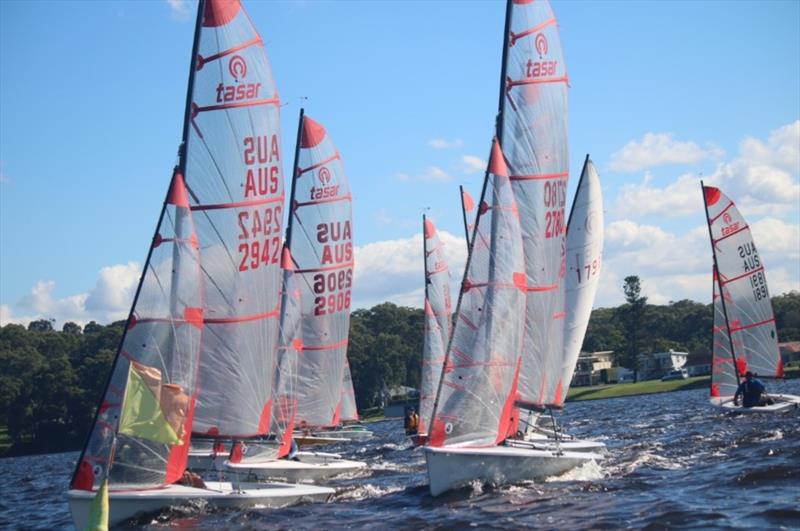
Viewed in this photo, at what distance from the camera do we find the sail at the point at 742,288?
4225 centimetres

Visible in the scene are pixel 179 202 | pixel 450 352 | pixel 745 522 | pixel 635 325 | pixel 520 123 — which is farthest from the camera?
pixel 635 325

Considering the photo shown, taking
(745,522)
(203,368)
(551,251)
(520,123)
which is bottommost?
(745,522)

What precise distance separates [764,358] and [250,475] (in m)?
26.7

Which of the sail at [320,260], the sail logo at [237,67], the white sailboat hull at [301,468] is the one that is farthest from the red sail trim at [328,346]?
the sail logo at [237,67]

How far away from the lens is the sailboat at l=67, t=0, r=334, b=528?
67.2ft

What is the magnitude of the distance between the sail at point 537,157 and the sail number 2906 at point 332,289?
816cm

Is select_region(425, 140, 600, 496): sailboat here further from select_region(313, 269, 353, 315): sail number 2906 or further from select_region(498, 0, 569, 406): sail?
select_region(313, 269, 353, 315): sail number 2906

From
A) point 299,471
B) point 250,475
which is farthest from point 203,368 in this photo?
point 299,471

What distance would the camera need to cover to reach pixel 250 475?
24.1 m

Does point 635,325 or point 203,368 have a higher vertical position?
point 635,325

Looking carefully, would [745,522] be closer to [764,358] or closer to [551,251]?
[551,251]

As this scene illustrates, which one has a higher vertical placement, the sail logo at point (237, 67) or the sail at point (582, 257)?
the sail logo at point (237, 67)

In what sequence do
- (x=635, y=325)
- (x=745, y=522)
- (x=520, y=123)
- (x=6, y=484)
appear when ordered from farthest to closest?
(x=635, y=325) < (x=6, y=484) < (x=520, y=123) < (x=745, y=522)

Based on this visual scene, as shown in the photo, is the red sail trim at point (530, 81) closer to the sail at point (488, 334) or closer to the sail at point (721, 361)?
the sail at point (488, 334)
